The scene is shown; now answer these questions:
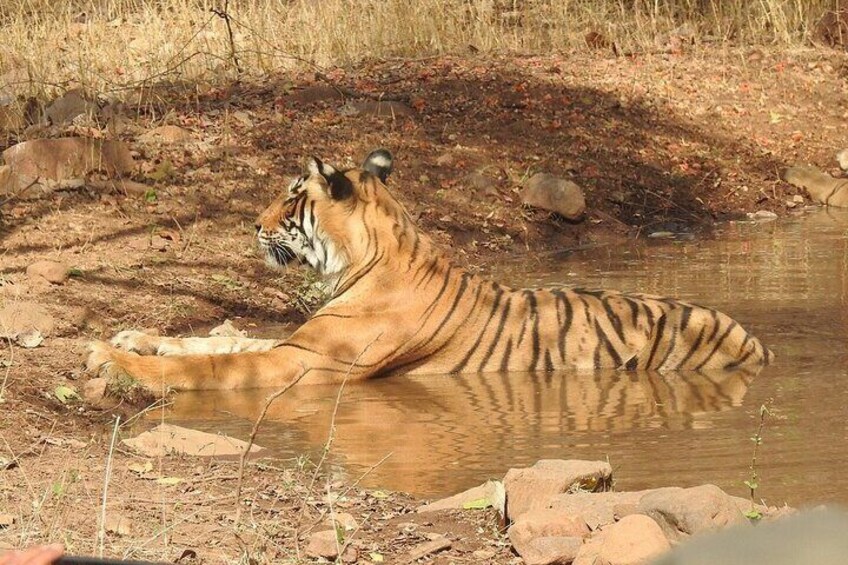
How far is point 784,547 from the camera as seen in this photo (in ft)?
2.32

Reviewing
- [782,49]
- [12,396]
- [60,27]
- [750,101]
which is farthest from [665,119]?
[12,396]

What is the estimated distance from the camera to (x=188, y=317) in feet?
25.3

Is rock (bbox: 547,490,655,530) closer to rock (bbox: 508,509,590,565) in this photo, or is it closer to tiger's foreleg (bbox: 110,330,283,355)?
rock (bbox: 508,509,590,565)

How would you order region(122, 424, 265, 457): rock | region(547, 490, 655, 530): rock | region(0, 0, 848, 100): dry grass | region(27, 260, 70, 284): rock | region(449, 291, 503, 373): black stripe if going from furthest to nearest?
region(0, 0, 848, 100): dry grass, region(27, 260, 70, 284): rock, region(449, 291, 503, 373): black stripe, region(122, 424, 265, 457): rock, region(547, 490, 655, 530): rock

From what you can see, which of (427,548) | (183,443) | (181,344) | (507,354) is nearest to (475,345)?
(507,354)

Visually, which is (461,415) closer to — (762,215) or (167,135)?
(167,135)

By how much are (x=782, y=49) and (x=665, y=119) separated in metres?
3.00

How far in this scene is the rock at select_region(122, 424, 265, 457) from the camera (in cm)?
484

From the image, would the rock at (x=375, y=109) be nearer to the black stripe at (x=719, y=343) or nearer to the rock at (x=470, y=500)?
the black stripe at (x=719, y=343)

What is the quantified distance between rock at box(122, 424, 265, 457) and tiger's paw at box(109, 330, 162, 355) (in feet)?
4.78

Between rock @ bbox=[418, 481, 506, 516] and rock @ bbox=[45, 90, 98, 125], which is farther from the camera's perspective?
rock @ bbox=[45, 90, 98, 125]

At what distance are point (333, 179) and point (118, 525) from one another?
349cm

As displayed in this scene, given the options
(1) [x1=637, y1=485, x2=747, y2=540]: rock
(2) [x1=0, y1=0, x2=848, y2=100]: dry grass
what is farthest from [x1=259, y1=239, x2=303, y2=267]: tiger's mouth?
(2) [x1=0, y1=0, x2=848, y2=100]: dry grass

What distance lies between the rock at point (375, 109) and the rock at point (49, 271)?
426cm
